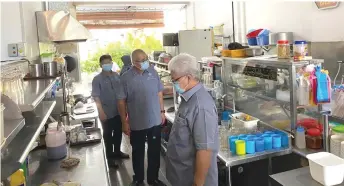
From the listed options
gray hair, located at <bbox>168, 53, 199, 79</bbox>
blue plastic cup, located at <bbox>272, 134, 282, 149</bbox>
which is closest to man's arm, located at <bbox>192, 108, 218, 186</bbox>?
gray hair, located at <bbox>168, 53, 199, 79</bbox>

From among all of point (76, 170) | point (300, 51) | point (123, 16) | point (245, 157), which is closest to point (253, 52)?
point (300, 51)

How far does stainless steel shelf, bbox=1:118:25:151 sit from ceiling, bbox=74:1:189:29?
7.41 metres

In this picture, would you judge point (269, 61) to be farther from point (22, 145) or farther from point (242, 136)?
point (22, 145)

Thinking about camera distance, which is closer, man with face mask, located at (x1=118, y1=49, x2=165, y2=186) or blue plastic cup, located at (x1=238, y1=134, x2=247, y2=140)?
blue plastic cup, located at (x1=238, y1=134, x2=247, y2=140)

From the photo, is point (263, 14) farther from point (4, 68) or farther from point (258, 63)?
point (4, 68)

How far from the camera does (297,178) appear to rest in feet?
6.81

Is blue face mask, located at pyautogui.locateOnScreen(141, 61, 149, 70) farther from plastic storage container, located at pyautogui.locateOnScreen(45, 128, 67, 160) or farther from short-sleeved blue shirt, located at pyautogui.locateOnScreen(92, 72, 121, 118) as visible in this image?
plastic storage container, located at pyautogui.locateOnScreen(45, 128, 67, 160)

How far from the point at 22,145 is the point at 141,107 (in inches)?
81.8

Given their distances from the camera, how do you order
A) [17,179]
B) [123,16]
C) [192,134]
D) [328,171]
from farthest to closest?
[123,16]
[192,134]
[328,171]
[17,179]

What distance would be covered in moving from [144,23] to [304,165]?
7.25m

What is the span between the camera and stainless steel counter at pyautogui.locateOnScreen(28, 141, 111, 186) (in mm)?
2072

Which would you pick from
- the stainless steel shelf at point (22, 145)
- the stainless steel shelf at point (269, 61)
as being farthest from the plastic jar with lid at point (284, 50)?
the stainless steel shelf at point (22, 145)

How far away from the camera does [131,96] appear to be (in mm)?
3355

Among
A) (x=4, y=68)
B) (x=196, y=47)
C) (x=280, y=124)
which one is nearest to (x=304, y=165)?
(x=280, y=124)
